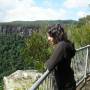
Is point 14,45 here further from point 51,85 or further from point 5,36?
point 51,85

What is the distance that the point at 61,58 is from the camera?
4.35 m

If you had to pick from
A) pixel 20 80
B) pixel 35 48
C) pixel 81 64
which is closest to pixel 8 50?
pixel 35 48

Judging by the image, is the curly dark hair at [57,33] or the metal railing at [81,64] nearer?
the curly dark hair at [57,33]

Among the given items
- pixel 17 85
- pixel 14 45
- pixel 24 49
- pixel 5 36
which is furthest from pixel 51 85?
pixel 5 36

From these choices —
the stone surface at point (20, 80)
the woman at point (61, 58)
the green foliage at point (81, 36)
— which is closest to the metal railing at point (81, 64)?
the woman at point (61, 58)

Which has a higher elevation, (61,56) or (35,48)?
(61,56)

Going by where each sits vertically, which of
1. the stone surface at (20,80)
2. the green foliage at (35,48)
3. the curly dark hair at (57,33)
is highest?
the curly dark hair at (57,33)

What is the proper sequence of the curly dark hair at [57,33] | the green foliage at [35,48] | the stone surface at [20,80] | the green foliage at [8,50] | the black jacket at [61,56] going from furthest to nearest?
the green foliage at [8,50] → the green foliage at [35,48] → the stone surface at [20,80] → the curly dark hair at [57,33] → the black jacket at [61,56]

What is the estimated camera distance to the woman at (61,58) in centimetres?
435

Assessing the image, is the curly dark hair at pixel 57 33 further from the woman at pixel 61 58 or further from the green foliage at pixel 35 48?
the green foliage at pixel 35 48

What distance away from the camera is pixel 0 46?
6350 cm

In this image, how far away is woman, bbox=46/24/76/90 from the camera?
4.35 meters

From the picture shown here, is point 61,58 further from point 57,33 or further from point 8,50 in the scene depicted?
point 8,50

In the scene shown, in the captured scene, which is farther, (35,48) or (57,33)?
(35,48)
